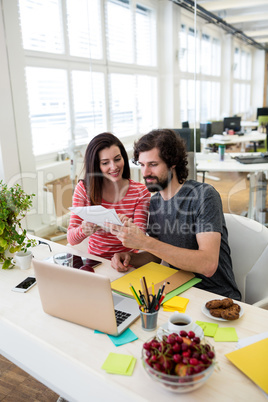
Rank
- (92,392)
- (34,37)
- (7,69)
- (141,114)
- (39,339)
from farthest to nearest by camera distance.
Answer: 1. (141,114)
2. (34,37)
3. (7,69)
4. (39,339)
5. (92,392)

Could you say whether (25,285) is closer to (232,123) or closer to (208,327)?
(208,327)

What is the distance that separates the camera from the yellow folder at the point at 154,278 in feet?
4.64

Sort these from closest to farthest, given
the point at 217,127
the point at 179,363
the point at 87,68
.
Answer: the point at 179,363 → the point at 87,68 → the point at 217,127

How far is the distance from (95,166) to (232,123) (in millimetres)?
4054

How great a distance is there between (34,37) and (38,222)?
78.1 inches

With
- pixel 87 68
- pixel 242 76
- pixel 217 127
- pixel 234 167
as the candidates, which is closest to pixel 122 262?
pixel 234 167

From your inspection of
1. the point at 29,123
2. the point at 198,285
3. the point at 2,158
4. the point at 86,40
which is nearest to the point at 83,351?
the point at 198,285

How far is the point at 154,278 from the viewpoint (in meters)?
1.50

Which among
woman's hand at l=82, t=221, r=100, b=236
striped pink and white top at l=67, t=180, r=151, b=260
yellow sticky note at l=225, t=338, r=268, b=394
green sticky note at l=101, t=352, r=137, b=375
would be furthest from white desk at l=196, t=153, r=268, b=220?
green sticky note at l=101, t=352, r=137, b=375

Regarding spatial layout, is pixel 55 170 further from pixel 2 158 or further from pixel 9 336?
pixel 9 336

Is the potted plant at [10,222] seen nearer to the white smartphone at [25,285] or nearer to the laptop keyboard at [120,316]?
the white smartphone at [25,285]

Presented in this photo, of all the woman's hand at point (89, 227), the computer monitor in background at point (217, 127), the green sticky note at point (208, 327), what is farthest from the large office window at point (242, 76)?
the green sticky note at point (208, 327)

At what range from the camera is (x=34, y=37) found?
3727 mm

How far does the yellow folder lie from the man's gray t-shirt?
0.12m
